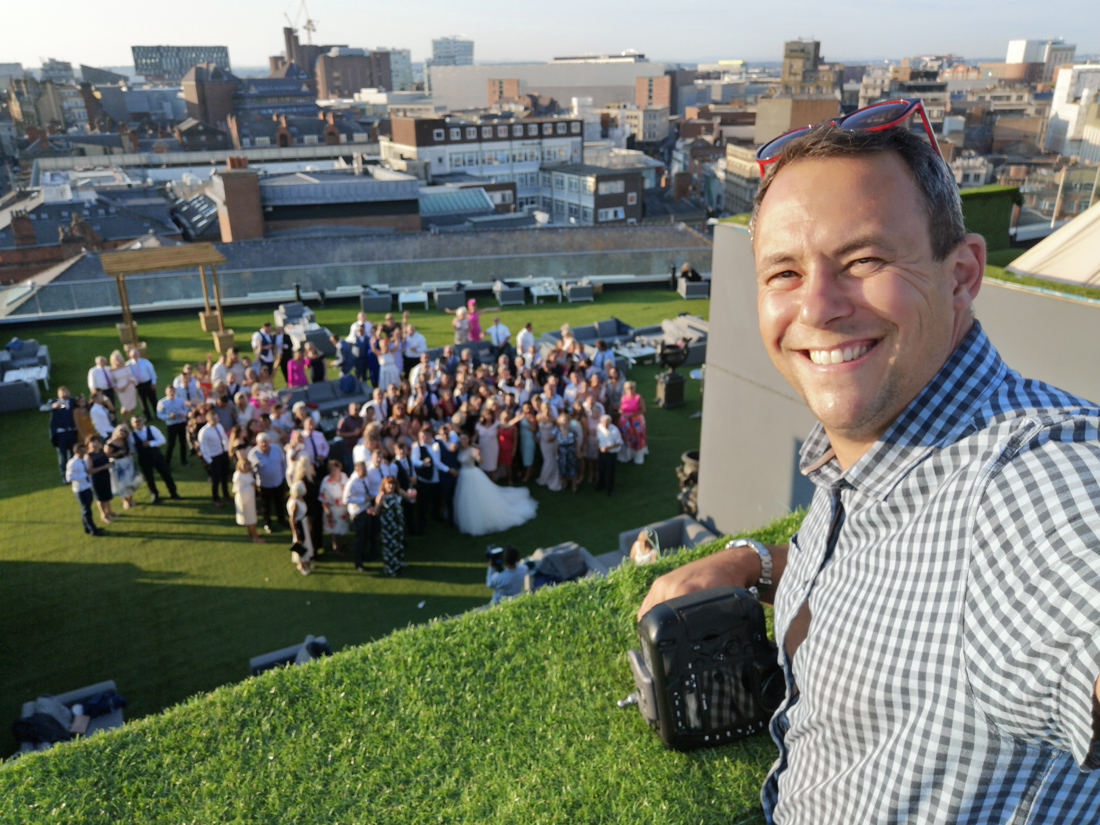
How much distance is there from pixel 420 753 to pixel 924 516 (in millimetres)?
2136

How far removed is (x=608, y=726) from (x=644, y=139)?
119m

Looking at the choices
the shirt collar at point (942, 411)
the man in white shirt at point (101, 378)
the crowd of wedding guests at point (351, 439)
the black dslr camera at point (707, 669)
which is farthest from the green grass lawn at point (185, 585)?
the shirt collar at point (942, 411)

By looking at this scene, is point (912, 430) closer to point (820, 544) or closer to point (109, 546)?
point (820, 544)

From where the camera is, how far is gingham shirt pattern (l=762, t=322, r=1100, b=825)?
3.72 ft

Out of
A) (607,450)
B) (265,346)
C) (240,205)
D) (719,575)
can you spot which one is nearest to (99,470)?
(265,346)

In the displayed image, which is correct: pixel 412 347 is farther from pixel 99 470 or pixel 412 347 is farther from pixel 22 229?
pixel 22 229

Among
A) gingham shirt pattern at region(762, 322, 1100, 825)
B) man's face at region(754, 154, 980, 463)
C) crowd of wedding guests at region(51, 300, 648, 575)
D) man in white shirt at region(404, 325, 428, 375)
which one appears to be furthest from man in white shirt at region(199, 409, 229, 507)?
man's face at region(754, 154, 980, 463)

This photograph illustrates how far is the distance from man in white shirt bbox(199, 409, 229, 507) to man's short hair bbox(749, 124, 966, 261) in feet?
36.6

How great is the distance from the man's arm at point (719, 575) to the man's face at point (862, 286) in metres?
1.09

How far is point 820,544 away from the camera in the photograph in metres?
1.82

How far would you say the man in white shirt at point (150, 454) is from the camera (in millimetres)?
11211

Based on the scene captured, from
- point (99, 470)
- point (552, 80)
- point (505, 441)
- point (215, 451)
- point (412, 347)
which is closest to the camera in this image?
point (99, 470)

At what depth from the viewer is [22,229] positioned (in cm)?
4347

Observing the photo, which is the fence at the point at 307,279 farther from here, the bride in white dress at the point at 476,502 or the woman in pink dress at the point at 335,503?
the woman in pink dress at the point at 335,503
